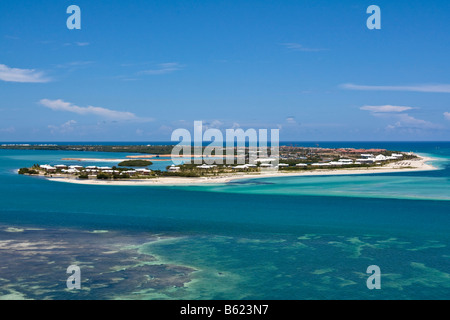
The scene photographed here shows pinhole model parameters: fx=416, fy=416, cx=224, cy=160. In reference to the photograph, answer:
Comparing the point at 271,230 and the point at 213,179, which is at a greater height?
the point at 213,179

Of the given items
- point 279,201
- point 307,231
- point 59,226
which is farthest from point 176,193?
point 307,231

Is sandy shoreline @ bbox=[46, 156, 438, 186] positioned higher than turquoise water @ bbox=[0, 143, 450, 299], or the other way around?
sandy shoreline @ bbox=[46, 156, 438, 186]

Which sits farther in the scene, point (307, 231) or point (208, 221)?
point (208, 221)

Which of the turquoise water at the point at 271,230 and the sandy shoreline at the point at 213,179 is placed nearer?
the turquoise water at the point at 271,230

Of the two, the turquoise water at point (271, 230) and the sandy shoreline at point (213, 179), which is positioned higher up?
the sandy shoreline at point (213, 179)

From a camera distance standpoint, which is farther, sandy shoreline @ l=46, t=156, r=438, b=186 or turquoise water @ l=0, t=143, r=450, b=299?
sandy shoreline @ l=46, t=156, r=438, b=186

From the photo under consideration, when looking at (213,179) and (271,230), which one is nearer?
(271,230)
